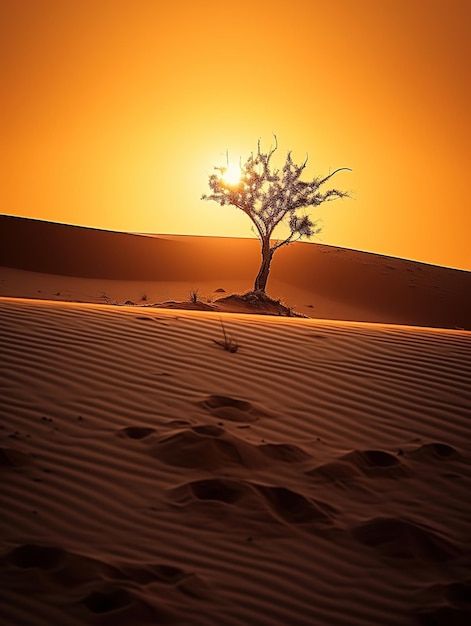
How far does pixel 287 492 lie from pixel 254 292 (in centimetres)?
1647

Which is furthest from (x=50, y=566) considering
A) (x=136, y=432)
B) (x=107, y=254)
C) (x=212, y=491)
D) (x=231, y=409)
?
(x=107, y=254)

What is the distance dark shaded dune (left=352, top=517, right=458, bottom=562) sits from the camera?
3.58 meters

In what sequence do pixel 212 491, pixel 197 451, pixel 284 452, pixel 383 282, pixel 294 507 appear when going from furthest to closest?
pixel 383 282, pixel 284 452, pixel 197 451, pixel 212 491, pixel 294 507

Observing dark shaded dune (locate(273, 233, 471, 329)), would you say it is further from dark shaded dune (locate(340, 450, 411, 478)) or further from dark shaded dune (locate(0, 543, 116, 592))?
dark shaded dune (locate(0, 543, 116, 592))

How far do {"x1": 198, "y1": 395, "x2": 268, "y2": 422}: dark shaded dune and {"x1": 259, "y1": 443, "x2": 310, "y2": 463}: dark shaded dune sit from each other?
52 centimetres

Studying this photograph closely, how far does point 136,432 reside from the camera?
4762mm

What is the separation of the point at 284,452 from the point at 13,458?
5.29 feet

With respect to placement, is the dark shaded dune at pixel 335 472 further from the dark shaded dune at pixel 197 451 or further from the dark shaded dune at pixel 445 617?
the dark shaded dune at pixel 445 617

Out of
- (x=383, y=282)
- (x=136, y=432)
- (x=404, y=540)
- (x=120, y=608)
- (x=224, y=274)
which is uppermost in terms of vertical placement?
(x=383, y=282)

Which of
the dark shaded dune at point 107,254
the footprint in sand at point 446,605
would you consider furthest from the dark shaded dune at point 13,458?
the dark shaded dune at point 107,254

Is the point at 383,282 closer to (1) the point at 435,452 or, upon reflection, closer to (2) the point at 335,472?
(1) the point at 435,452

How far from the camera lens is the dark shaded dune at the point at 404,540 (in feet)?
11.7

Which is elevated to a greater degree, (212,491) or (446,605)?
(212,491)

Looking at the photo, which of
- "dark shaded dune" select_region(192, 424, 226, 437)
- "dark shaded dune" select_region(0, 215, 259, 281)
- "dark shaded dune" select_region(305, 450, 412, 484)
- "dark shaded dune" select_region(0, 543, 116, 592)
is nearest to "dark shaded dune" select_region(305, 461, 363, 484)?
"dark shaded dune" select_region(305, 450, 412, 484)
